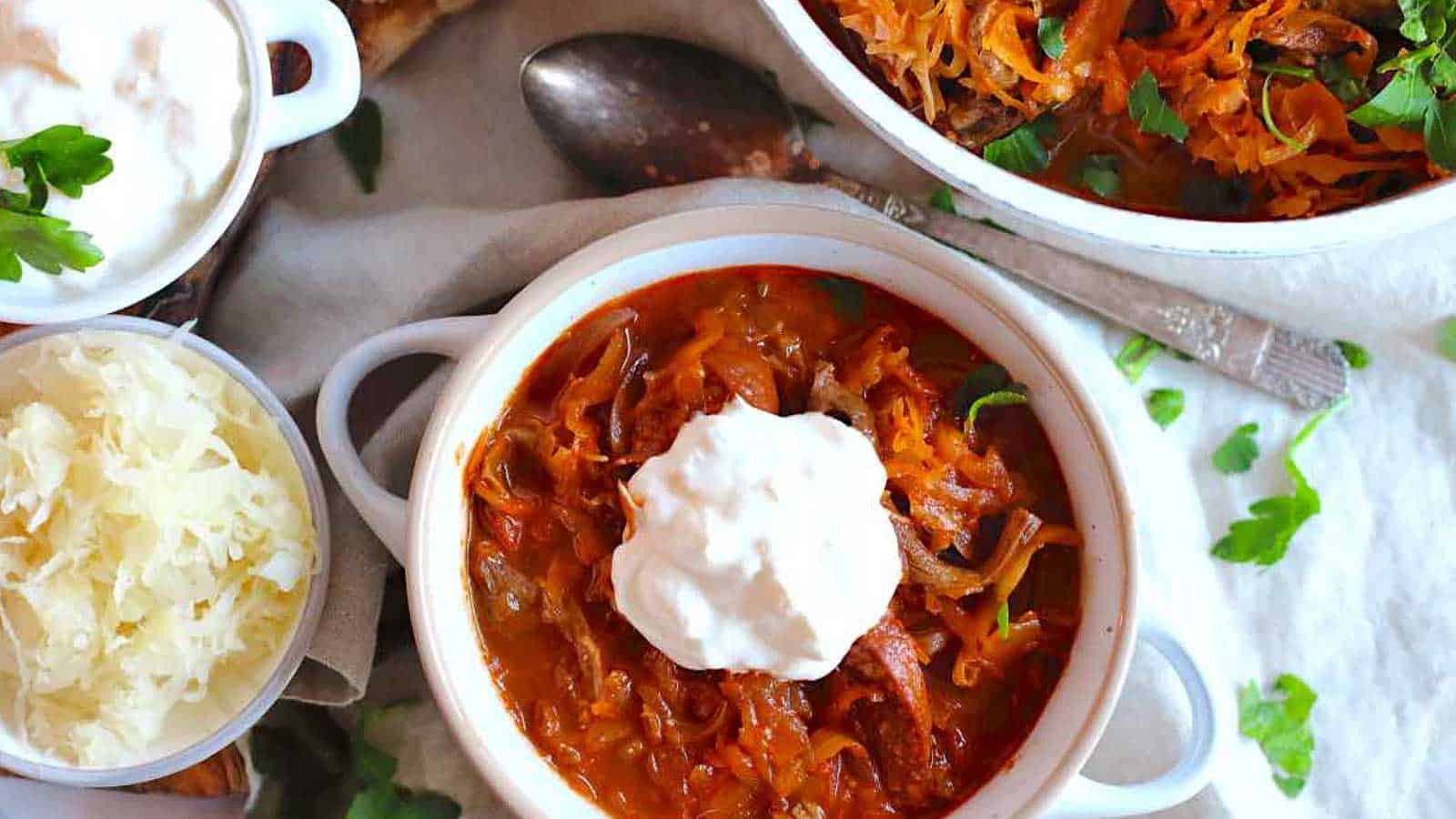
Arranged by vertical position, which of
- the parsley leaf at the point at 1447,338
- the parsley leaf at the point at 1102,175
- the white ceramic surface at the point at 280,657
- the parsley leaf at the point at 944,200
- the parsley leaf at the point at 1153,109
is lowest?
the white ceramic surface at the point at 280,657

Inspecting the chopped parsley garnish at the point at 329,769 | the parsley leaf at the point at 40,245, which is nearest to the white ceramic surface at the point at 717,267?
the parsley leaf at the point at 40,245

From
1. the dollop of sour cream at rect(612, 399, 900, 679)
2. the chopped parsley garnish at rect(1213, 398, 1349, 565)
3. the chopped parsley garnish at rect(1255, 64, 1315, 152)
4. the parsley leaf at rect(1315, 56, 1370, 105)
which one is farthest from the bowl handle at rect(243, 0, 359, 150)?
the chopped parsley garnish at rect(1213, 398, 1349, 565)

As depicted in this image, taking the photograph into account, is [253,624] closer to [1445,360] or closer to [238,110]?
[238,110]

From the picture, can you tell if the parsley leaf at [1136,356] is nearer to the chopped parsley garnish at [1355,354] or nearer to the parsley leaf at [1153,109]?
the chopped parsley garnish at [1355,354]

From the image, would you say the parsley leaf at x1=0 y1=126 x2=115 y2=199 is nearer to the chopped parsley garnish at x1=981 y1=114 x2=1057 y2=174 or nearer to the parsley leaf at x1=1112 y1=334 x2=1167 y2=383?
the chopped parsley garnish at x1=981 y1=114 x2=1057 y2=174

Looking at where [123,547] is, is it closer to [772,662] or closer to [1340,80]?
[772,662]

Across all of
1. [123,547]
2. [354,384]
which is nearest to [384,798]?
[123,547]

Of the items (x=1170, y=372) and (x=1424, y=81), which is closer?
(x=1424, y=81)
